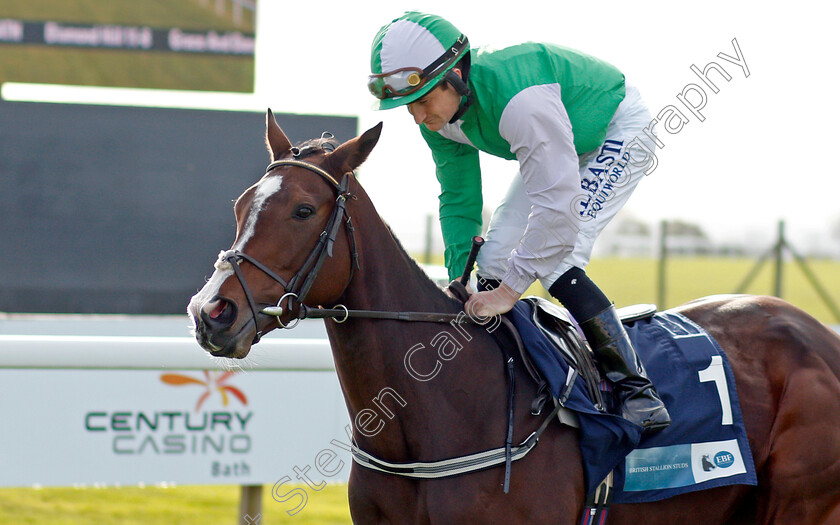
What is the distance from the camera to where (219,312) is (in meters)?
2.03

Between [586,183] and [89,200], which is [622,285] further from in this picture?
[586,183]

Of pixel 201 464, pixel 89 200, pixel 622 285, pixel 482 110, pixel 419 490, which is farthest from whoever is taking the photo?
pixel 622 285

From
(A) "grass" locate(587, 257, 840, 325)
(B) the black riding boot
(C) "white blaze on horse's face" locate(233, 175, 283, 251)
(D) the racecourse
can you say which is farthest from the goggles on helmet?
(A) "grass" locate(587, 257, 840, 325)

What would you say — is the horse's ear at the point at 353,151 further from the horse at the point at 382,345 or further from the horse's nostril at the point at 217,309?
the horse's nostril at the point at 217,309

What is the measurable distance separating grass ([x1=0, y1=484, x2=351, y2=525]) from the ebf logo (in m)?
2.24

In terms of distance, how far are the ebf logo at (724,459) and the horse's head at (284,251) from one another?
1239 millimetres

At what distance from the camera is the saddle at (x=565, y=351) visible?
2441mm

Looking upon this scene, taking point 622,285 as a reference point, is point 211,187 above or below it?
below

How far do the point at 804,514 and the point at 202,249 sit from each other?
4271 mm

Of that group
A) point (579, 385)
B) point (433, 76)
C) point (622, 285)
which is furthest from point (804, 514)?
point (622, 285)

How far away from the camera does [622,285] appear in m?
17.5

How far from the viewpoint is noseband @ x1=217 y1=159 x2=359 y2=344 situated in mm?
2082

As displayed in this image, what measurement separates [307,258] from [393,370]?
1.28 ft

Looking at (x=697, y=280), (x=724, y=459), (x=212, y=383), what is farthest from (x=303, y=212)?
(x=697, y=280)
